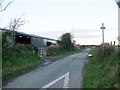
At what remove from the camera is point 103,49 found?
35.3m

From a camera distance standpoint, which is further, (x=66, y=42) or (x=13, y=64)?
(x=66, y=42)

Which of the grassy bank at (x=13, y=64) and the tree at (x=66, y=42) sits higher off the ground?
the tree at (x=66, y=42)

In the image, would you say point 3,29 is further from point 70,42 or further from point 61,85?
point 70,42

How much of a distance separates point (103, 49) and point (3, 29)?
9.76m

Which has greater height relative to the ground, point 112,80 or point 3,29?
point 3,29

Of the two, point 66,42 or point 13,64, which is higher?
point 66,42

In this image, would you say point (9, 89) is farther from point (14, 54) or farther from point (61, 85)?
point (14, 54)

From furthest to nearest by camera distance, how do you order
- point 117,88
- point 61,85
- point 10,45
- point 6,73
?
1. point 10,45
2. point 6,73
3. point 61,85
4. point 117,88

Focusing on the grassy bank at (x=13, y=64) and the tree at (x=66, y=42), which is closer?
the grassy bank at (x=13, y=64)

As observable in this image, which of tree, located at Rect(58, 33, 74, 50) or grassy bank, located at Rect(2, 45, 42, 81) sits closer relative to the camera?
grassy bank, located at Rect(2, 45, 42, 81)

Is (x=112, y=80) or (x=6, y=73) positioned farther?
(x=6, y=73)

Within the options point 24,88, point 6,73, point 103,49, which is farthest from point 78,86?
point 103,49

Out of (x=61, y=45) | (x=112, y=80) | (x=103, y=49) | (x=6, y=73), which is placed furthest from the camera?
(x=61, y=45)

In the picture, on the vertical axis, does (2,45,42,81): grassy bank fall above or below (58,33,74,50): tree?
below
